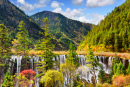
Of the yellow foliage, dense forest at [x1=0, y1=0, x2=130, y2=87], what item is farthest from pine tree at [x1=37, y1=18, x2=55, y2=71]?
the yellow foliage

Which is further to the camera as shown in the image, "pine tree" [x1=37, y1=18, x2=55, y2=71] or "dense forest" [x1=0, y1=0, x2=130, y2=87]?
"pine tree" [x1=37, y1=18, x2=55, y2=71]

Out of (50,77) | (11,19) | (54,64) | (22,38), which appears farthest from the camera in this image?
(11,19)

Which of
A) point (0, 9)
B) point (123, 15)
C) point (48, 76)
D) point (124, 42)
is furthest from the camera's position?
point (0, 9)

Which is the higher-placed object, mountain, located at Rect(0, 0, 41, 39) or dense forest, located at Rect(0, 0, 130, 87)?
mountain, located at Rect(0, 0, 41, 39)

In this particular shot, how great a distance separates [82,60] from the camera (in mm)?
37188

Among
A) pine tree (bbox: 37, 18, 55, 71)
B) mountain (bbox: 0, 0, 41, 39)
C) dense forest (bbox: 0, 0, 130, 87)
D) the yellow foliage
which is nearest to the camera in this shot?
the yellow foliage

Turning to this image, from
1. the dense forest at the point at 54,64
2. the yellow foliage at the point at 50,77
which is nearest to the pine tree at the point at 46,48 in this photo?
the dense forest at the point at 54,64

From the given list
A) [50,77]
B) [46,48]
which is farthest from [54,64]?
[50,77]

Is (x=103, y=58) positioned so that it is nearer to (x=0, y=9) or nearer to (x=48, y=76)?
(x=48, y=76)

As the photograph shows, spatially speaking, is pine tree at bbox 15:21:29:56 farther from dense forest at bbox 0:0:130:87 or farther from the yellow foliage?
the yellow foliage

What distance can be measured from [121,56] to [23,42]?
33230 mm

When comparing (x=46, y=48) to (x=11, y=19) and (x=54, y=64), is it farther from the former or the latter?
(x=11, y=19)

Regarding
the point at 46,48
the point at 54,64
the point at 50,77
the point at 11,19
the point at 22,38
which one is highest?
the point at 11,19

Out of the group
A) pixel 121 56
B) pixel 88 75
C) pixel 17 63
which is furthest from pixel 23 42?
pixel 121 56
